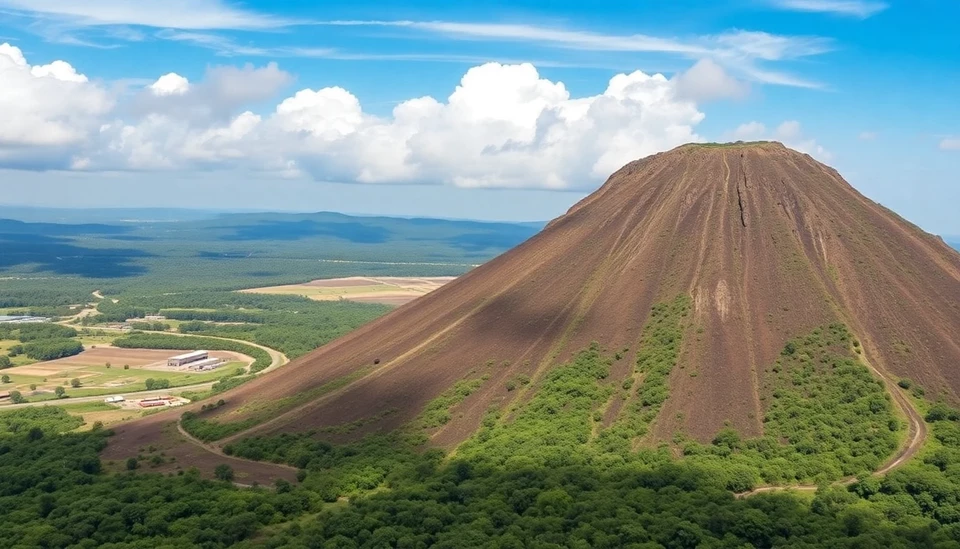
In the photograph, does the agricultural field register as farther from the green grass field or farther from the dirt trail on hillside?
the dirt trail on hillside

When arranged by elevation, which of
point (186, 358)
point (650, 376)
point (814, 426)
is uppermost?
point (650, 376)

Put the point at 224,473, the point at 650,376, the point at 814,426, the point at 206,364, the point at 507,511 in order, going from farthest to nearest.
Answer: the point at 206,364
the point at 650,376
the point at 224,473
the point at 814,426
the point at 507,511

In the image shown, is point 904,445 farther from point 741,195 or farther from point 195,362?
point 195,362

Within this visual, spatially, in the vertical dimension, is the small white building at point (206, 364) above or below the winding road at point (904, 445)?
below

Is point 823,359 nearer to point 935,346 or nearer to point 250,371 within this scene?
point 935,346

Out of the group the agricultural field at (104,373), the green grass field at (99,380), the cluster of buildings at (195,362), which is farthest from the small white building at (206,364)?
the green grass field at (99,380)

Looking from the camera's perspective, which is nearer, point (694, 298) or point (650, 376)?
point (650, 376)

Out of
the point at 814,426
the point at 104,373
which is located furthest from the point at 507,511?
the point at 104,373

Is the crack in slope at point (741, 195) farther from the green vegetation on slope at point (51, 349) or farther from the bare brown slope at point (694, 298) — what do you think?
the green vegetation on slope at point (51, 349)
